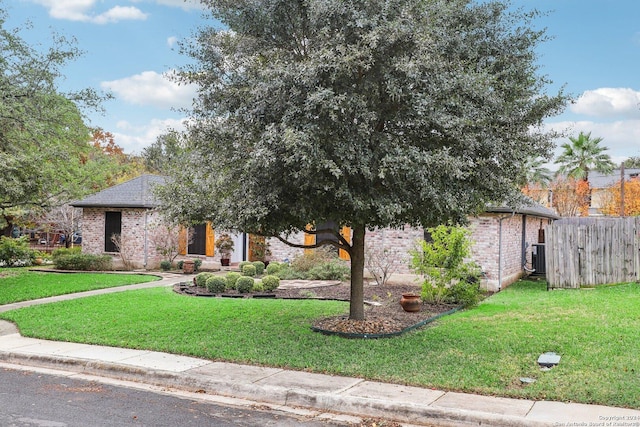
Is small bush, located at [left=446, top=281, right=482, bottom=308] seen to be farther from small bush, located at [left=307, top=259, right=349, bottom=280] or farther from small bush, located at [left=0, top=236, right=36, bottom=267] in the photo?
small bush, located at [left=0, top=236, right=36, bottom=267]

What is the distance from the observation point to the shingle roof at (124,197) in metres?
23.0

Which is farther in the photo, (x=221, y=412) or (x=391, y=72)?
(x=391, y=72)

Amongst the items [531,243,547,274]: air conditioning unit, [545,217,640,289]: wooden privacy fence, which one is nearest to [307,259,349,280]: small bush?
[545,217,640,289]: wooden privacy fence

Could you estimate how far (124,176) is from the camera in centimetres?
4091

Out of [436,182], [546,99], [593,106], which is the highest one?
[593,106]

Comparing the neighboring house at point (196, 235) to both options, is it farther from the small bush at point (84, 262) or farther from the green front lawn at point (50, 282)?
the green front lawn at point (50, 282)

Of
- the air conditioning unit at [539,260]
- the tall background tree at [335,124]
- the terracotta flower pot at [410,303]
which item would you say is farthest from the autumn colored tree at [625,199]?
the tall background tree at [335,124]

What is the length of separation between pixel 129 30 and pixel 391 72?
9843 mm

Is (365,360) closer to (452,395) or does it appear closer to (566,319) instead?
(452,395)

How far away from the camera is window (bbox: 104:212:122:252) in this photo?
77.8 ft

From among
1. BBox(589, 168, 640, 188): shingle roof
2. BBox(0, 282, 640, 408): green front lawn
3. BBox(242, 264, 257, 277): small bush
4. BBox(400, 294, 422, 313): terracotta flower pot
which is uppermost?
BBox(589, 168, 640, 188): shingle roof

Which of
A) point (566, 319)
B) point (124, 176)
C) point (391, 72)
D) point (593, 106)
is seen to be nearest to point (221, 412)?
point (391, 72)

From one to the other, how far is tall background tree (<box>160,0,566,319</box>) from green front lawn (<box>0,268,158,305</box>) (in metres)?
7.48

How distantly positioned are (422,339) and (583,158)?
3508cm
